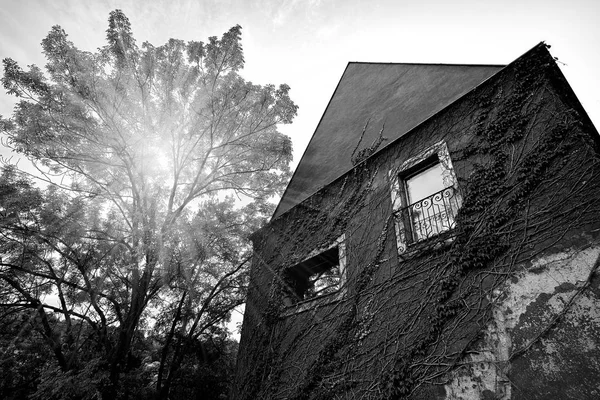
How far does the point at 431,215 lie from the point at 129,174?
319 inches

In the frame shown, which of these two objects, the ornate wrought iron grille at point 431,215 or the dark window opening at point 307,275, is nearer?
the ornate wrought iron grille at point 431,215

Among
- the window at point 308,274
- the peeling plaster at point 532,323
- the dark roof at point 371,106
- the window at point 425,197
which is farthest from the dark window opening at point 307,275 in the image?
the peeling plaster at point 532,323

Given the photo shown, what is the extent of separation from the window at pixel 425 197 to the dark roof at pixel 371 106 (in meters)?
1.04

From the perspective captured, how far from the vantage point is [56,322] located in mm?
9906

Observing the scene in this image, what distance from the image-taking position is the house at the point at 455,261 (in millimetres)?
2908

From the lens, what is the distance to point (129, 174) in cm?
827

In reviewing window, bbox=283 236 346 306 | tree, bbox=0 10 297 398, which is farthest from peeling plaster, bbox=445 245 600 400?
tree, bbox=0 10 297 398

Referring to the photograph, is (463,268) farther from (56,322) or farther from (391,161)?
(56,322)

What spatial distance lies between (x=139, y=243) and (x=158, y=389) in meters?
5.39

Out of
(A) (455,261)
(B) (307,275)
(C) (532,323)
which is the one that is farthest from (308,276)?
(C) (532,323)

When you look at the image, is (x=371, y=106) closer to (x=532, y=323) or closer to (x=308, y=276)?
(x=308, y=276)

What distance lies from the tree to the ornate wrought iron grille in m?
5.81

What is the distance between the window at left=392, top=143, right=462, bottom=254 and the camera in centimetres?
424

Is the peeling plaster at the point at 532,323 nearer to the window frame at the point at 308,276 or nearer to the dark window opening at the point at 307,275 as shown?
the window frame at the point at 308,276
